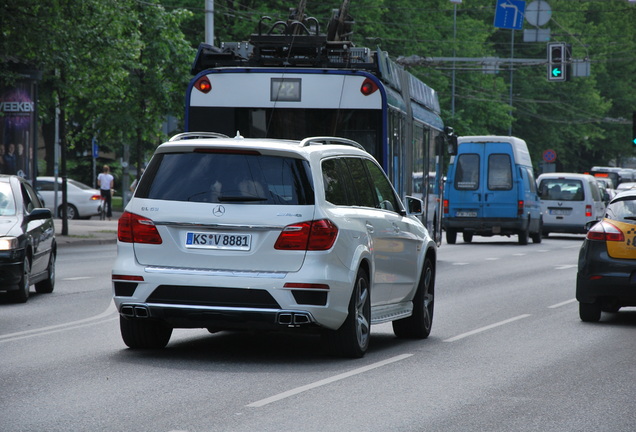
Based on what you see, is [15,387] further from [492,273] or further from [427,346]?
[492,273]

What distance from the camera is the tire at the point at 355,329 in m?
10.5

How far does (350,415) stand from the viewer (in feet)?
26.0

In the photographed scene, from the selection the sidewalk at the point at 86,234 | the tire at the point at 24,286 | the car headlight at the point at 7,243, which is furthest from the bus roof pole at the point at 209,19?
the car headlight at the point at 7,243

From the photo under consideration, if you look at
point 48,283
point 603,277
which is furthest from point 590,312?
point 48,283

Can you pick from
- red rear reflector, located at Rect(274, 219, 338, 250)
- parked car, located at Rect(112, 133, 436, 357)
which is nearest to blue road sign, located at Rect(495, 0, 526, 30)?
parked car, located at Rect(112, 133, 436, 357)

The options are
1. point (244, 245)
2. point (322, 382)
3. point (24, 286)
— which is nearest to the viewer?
point (322, 382)

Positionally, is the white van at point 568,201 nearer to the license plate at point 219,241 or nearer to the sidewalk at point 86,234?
the sidewalk at point 86,234

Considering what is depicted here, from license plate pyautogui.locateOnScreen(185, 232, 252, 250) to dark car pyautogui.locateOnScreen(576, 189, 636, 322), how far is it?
5.38m

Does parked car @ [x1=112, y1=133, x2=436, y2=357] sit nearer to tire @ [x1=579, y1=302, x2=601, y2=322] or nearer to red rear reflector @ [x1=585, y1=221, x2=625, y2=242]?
red rear reflector @ [x1=585, y1=221, x2=625, y2=242]

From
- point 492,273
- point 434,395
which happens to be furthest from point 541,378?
point 492,273

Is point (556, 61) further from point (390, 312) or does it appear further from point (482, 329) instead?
point (390, 312)

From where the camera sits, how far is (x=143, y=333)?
10.8m

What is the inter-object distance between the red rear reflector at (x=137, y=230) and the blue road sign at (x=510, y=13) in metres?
34.2

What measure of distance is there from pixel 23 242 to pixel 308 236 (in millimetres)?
6332
